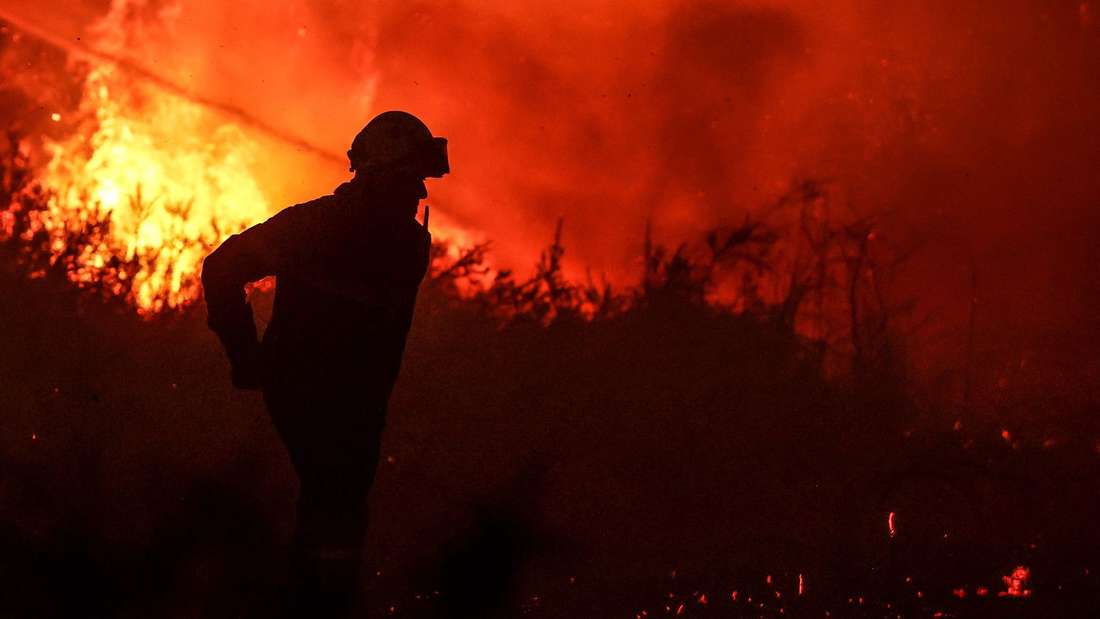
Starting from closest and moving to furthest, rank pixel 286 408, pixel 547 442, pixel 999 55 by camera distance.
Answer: pixel 286 408 → pixel 547 442 → pixel 999 55

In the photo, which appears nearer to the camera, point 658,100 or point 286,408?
point 286,408

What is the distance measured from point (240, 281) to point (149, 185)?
18.8 ft

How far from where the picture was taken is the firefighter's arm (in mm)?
3736

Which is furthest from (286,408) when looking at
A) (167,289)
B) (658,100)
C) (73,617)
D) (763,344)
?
(658,100)

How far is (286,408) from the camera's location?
396 centimetres

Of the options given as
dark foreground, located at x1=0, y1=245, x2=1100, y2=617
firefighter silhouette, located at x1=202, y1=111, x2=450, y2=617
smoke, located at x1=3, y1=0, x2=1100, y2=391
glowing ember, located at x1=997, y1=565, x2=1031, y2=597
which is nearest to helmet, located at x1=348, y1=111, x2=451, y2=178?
firefighter silhouette, located at x1=202, y1=111, x2=450, y2=617

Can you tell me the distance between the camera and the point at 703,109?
434 inches

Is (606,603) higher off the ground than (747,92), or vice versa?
(747,92)

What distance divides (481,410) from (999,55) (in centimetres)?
676

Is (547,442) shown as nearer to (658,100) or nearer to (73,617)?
(73,617)

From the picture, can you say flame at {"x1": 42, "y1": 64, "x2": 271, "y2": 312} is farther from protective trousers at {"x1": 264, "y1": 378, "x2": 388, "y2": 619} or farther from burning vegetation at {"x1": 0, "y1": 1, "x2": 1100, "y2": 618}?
protective trousers at {"x1": 264, "y1": 378, "x2": 388, "y2": 619}

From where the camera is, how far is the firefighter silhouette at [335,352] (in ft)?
12.9

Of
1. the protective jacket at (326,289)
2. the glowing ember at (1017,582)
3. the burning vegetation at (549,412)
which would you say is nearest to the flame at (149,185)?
the burning vegetation at (549,412)

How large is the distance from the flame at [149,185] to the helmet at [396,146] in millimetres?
4353
